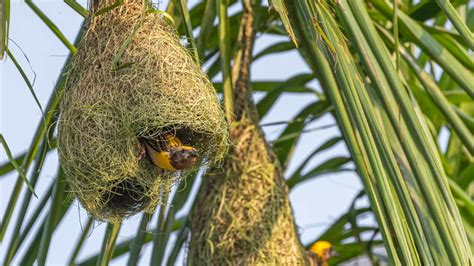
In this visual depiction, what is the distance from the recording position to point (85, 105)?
1674 mm

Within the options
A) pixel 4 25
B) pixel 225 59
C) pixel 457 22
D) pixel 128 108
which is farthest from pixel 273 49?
pixel 4 25

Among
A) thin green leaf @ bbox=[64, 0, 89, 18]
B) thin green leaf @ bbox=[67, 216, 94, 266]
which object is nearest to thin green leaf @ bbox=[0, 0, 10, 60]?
thin green leaf @ bbox=[64, 0, 89, 18]

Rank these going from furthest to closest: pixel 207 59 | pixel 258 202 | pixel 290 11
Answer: pixel 207 59
pixel 258 202
pixel 290 11

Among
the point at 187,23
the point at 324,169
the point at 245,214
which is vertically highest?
the point at 324,169

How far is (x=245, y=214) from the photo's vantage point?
2.19 m

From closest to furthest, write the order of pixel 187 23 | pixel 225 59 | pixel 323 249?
1. pixel 187 23
2. pixel 225 59
3. pixel 323 249

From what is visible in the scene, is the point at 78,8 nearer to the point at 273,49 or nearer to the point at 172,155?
the point at 172,155

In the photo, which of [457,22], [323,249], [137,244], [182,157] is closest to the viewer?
[457,22]

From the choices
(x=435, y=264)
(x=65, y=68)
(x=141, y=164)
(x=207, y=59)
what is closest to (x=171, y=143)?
(x=141, y=164)

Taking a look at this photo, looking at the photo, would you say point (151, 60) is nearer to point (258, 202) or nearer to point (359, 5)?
point (359, 5)

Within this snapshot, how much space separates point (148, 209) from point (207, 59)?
2.40ft

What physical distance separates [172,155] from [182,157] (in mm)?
17

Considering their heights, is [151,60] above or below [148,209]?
above

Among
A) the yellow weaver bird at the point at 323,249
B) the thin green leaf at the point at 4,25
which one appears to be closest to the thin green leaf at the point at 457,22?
the thin green leaf at the point at 4,25
